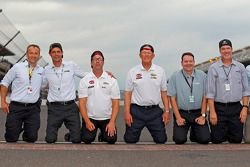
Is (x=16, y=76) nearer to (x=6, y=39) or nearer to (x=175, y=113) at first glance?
(x=175, y=113)

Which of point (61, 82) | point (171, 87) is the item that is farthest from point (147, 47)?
point (61, 82)

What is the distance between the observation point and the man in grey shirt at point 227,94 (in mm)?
7297

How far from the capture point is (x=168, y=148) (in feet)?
21.7

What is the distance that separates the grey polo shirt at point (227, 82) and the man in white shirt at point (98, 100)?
1520 millimetres

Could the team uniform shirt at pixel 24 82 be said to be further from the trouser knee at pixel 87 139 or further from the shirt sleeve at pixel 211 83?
the shirt sleeve at pixel 211 83

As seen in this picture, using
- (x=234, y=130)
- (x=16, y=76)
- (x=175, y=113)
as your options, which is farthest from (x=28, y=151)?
(x=234, y=130)

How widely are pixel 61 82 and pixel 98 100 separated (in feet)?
2.20

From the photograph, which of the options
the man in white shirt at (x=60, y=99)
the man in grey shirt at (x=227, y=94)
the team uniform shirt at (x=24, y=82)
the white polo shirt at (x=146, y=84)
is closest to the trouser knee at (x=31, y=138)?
the man in white shirt at (x=60, y=99)

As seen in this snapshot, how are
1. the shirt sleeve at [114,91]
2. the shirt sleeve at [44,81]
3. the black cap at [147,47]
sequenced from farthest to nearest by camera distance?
the shirt sleeve at [44,81]
the black cap at [147,47]
the shirt sleeve at [114,91]

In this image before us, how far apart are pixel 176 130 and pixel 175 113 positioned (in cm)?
29

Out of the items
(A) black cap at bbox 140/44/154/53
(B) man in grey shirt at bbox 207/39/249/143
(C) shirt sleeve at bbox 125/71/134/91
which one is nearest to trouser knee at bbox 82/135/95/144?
(C) shirt sleeve at bbox 125/71/134/91

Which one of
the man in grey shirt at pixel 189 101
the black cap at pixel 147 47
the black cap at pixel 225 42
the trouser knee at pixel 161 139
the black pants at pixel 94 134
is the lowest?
the trouser knee at pixel 161 139

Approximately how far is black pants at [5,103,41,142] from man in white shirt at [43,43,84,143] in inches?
12.6

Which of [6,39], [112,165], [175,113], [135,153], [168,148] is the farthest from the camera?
[6,39]
